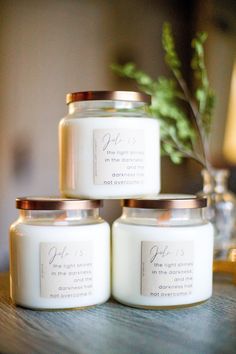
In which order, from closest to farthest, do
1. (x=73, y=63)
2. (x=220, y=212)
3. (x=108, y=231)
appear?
(x=108, y=231) < (x=220, y=212) < (x=73, y=63)

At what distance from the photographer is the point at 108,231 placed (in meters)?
0.69

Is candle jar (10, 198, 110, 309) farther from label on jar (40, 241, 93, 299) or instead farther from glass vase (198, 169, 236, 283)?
glass vase (198, 169, 236, 283)

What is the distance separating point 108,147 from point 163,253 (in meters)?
0.16

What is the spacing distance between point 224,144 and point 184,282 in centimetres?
84

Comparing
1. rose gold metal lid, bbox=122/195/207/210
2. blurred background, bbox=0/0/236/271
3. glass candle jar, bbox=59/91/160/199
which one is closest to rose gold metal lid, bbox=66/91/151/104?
glass candle jar, bbox=59/91/160/199

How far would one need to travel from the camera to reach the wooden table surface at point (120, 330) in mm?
531

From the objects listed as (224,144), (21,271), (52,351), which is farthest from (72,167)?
(224,144)

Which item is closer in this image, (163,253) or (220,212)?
(163,253)

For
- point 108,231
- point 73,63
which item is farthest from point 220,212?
point 73,63

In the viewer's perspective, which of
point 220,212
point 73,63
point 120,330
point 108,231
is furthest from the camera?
point 73,63

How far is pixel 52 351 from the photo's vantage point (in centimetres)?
52

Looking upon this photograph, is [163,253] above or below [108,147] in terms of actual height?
below

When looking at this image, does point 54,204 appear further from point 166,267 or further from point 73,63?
point 73,63

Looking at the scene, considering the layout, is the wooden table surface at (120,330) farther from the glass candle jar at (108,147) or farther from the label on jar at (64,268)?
the glass candle jar at (108,147)
